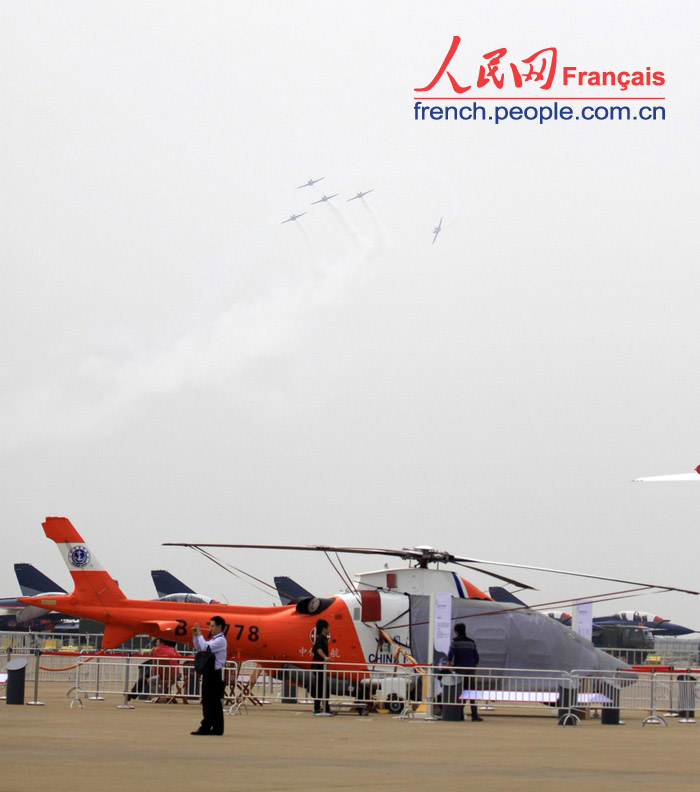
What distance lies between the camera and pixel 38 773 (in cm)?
1130

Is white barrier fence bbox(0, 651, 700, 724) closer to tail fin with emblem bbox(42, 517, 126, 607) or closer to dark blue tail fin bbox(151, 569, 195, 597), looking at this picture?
tail fin with emblem bbox(42, 517, 126, 607)

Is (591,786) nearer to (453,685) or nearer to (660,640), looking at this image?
(453,685)

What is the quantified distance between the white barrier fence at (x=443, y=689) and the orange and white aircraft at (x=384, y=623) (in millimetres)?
396

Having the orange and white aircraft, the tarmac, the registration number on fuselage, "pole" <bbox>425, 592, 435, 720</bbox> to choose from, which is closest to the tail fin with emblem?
the orange and white aircraft

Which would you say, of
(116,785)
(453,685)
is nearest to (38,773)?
(116,785)

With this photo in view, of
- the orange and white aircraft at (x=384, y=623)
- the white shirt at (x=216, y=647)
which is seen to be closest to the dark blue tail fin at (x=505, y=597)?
the orange and white aircraft at (x=384, y=623)

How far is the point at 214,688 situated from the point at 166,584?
230ft

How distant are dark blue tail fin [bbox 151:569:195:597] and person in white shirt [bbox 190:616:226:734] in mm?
69048

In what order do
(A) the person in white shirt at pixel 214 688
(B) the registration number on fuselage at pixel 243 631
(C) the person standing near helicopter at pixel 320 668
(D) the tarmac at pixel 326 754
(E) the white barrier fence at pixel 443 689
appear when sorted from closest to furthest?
(D) the tarmac at pixel 326 754 → (A) the person in white shirt at pixel 214 688 → (E) the white barrier fence at pixel 443 689 → (C) the person standing near helicopter at pixel 320 668 → (B) the registration number on fuselage at pixel 243 631

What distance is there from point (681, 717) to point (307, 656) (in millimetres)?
7669

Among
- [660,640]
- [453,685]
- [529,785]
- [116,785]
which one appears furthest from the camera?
[660,640]

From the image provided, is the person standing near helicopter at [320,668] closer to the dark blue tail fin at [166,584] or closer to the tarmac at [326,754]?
the tarmac at [326,754]

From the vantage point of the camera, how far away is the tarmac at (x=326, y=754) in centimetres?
1112

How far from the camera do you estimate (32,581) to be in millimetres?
82688
